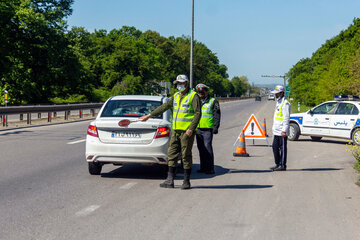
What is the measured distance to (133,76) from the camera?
6100cm

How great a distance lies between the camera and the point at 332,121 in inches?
662

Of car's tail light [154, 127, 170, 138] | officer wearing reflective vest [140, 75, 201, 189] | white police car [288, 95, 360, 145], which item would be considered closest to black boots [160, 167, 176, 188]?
officer wearing reflective vest [140, 75, 201, 189]

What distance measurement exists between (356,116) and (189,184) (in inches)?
400

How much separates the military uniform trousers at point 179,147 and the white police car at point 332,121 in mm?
9366

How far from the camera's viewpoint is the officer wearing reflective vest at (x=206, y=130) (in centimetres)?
972

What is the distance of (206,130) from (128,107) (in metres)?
1.68

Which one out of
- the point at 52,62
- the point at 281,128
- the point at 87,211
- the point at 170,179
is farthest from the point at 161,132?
the point at 52,62

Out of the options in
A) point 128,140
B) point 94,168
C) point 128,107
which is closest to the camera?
point 128,140

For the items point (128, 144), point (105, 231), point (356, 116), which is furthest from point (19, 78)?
point (105, 231)

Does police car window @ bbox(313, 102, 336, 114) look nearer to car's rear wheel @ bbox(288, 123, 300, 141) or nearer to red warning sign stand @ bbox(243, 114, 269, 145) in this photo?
car's rear wheel @ bbox(288, 123, 300, 141)

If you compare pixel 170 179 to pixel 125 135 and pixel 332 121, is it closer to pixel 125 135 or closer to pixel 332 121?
pixel 125 135

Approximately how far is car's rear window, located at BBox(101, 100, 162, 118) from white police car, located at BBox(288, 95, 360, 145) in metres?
8.73

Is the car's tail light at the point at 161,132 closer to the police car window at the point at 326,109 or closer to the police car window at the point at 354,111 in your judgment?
the police car window at the point at 354,111

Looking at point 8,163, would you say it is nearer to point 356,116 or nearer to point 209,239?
point 209,239
